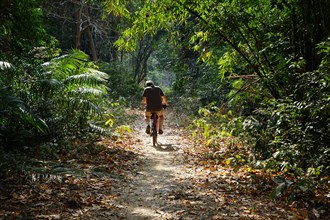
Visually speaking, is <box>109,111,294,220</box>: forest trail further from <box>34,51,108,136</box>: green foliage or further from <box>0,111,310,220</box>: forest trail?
<box>34,51,108,136</box>: green foliage

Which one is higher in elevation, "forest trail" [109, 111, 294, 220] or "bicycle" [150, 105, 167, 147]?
"bicycle" [150, 105, 167, 147]

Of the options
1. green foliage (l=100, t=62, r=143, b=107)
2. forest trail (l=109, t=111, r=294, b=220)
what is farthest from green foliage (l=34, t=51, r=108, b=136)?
green foliage (l=100, t=62, r=143, b=107)

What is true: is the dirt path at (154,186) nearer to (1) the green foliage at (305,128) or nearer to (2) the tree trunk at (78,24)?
(1) the green foliage at (305,128)

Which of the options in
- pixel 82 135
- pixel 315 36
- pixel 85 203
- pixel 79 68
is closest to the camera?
pixel 85 203

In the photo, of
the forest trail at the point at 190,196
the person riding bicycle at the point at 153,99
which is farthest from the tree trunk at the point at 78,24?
the forest trail at the point at 190,196

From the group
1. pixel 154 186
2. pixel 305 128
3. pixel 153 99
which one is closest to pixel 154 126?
pixel 153 99

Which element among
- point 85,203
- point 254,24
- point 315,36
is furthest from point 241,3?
point 85,203

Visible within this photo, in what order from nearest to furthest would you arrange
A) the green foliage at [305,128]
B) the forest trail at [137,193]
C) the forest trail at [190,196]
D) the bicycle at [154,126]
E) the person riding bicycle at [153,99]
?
the forest trail at [137,193] → the forest trail at [190,196] → the green foliage at [305,128] → the bicycle at [154,126] → the person riding bicycle at [153,99]

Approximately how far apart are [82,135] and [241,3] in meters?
4.57

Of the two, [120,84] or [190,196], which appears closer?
[190,196]

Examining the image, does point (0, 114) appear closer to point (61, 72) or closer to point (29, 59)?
point (29, 59)

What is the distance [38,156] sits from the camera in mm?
6223

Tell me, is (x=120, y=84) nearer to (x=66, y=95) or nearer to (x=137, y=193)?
(x=66, y=95)

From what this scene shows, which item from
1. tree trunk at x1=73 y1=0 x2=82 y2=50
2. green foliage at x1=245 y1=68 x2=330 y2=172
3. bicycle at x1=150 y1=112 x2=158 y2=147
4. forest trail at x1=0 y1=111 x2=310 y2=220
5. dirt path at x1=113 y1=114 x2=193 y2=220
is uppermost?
tree trunk at x1=73 y1=0 x2=82 y2=50
